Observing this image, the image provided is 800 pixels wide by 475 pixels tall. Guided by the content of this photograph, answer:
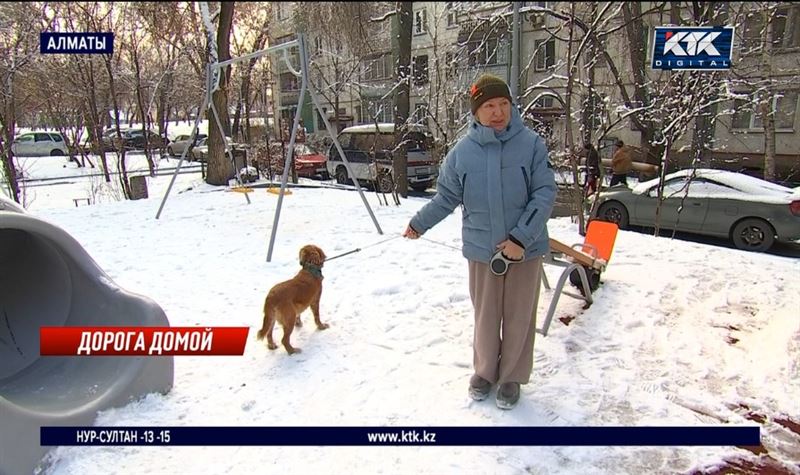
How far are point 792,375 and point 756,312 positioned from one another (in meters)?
0.83

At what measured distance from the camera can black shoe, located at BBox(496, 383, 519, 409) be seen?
2.09 meters

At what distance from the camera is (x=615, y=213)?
314 inches

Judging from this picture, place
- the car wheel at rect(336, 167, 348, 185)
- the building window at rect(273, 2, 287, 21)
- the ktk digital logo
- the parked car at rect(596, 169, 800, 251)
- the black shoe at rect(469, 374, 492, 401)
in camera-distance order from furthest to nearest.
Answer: the car wheel at rect(336, 167, 348, 185), the parked car at rect(596, 169, 800, 251), the ktk digital logo, the building window at rect(273, 2, 287, 21), the black shoe at rect(469, 374, 492, 401)

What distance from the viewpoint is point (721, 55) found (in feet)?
13.5

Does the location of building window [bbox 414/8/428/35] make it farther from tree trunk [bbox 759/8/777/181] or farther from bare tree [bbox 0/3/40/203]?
bare tree [bbox 0/3/40/203]

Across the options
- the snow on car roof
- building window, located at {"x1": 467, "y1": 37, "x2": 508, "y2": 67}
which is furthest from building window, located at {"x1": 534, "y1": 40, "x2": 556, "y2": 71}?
the snow on car roof

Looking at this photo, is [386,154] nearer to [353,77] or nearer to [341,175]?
[353,77]

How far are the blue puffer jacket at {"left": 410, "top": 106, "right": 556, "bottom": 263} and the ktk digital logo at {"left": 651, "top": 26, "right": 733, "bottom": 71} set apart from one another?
2.63m

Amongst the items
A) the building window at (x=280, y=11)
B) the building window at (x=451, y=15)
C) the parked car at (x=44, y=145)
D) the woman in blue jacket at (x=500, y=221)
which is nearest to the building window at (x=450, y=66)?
the building window at (x=451, y=15)

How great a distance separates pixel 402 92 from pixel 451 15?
5.09ft

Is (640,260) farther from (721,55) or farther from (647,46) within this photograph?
(647,46)

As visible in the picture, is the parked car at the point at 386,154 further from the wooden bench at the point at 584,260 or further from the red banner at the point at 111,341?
the red banner at the point at 111,341

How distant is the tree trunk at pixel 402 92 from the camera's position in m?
8.38

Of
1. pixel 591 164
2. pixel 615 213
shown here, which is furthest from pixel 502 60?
pixel 591 164
